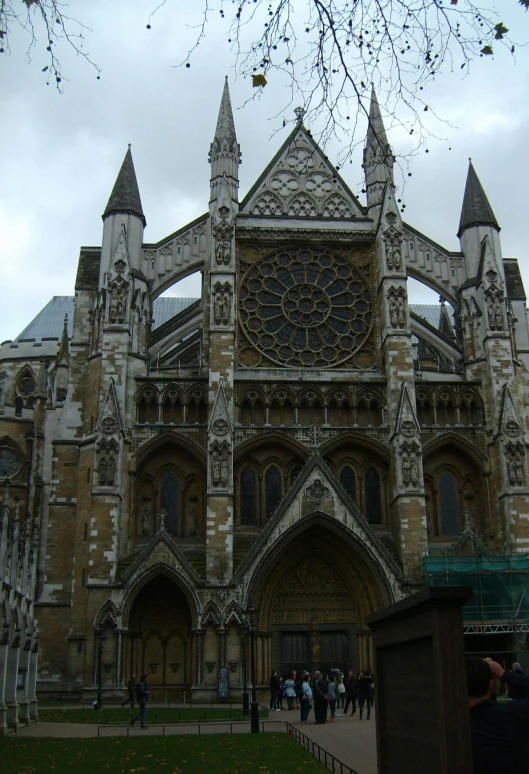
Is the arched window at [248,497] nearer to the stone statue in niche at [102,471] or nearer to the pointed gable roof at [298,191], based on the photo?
the stone statue in niche at [102,471]

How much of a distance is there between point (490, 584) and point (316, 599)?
6.39 m

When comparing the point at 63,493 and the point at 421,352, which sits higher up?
the point at 421,352

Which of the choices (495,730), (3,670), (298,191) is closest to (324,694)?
(3,670)

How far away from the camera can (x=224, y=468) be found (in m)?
30.7

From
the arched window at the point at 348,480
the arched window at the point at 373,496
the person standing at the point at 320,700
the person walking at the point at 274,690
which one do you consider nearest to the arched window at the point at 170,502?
the arched window at the point at 348,480

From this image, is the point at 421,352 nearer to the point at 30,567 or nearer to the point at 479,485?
the point at 479,485

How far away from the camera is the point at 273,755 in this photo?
1458 cm

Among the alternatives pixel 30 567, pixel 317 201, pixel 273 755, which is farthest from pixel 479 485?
pixel 273 755

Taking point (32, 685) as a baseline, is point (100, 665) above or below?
above

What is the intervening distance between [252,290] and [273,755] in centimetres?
2313

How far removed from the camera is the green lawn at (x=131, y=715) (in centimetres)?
2261

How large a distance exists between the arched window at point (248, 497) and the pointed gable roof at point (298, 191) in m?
11.4

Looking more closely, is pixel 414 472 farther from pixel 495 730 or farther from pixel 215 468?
pixel 495 730

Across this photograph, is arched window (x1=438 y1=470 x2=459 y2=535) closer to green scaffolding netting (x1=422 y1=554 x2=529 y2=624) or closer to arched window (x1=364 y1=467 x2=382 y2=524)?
arched window (x1=364 y1=467 x2=382 y2=524)
